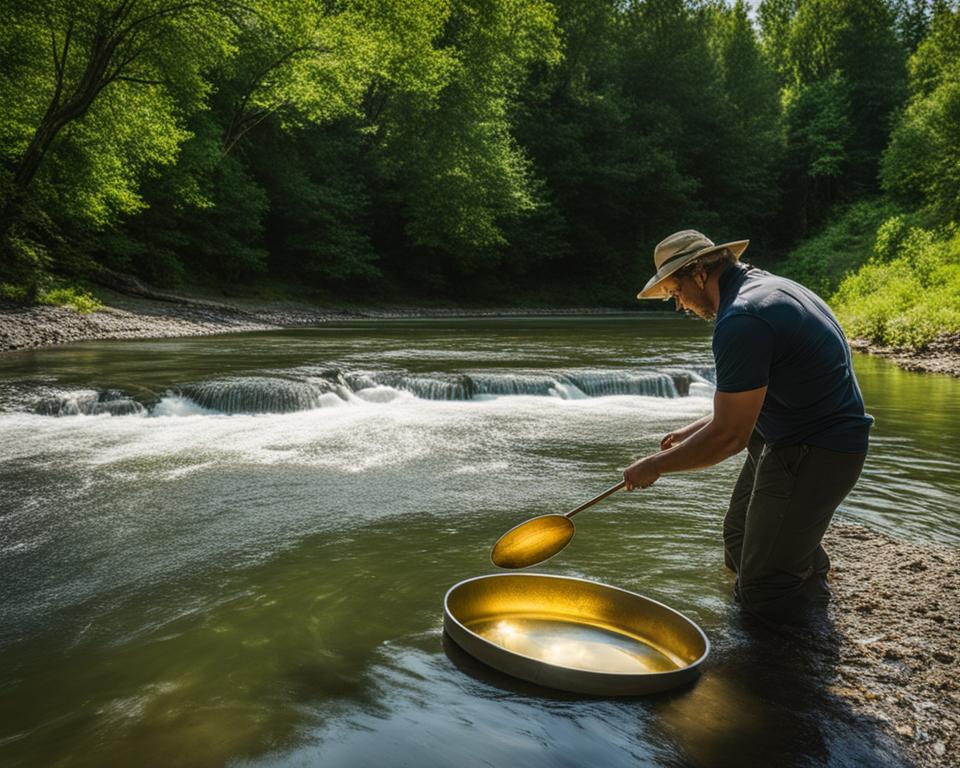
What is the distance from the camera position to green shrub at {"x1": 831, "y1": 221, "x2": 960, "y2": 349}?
1727cm

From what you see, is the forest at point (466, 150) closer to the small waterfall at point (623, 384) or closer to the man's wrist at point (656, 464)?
the small waterfall at point (623, 384)

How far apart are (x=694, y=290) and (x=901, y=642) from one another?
190 centimetres

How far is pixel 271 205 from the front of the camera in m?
31.3

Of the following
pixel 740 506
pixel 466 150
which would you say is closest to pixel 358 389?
pixel 740 506

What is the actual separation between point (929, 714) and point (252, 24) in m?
27.0

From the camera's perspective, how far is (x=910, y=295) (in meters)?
19.6

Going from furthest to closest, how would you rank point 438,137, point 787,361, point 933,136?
1. point 933,136
2. point 438,137
3. point 787,361

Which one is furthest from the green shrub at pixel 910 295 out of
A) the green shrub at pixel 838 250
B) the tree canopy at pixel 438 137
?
the green shrub at pixel 838 250

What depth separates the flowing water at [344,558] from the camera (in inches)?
116

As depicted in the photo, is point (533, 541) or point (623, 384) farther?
point (623, 384)

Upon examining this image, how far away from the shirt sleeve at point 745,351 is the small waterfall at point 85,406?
8.76 meters

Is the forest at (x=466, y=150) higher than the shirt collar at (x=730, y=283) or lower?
higher

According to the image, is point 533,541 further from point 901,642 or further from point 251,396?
point 251,396

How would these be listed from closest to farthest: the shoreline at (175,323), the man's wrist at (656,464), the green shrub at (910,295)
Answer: the man's wrist at (656,464), the shoreline at (175,323), the green shrub at (910,295)
